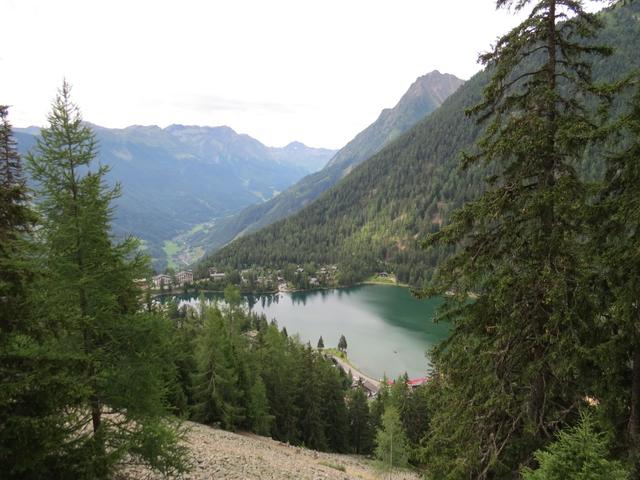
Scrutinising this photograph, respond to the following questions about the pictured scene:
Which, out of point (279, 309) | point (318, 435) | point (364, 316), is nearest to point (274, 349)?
point (318, 435)

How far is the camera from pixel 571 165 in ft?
25.0

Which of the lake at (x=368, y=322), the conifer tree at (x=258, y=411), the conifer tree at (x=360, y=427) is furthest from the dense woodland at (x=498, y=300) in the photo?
the lake at (x=368, y=322)

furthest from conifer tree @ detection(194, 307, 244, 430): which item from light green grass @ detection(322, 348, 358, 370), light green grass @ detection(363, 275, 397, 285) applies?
light green grass @ detection(363, 275, 397, 285)

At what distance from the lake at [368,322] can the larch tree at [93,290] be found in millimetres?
40402

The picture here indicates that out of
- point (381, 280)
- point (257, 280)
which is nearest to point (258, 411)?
point (257, 280)

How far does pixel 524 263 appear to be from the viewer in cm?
790

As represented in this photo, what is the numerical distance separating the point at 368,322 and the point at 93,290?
9940 cm

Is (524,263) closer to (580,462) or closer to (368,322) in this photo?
(580,462)

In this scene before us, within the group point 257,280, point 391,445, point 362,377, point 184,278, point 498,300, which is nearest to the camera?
point 498,300

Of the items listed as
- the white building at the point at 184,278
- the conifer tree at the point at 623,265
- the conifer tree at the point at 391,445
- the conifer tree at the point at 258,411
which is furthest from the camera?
the white building at the point at 184,278

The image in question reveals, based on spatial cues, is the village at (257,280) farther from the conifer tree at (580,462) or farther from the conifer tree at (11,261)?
the conifer tree at (580,462)

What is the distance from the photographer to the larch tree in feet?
30.5

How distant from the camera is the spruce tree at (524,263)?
290 inches

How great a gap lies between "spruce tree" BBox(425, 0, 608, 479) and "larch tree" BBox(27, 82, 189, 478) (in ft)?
23.3
